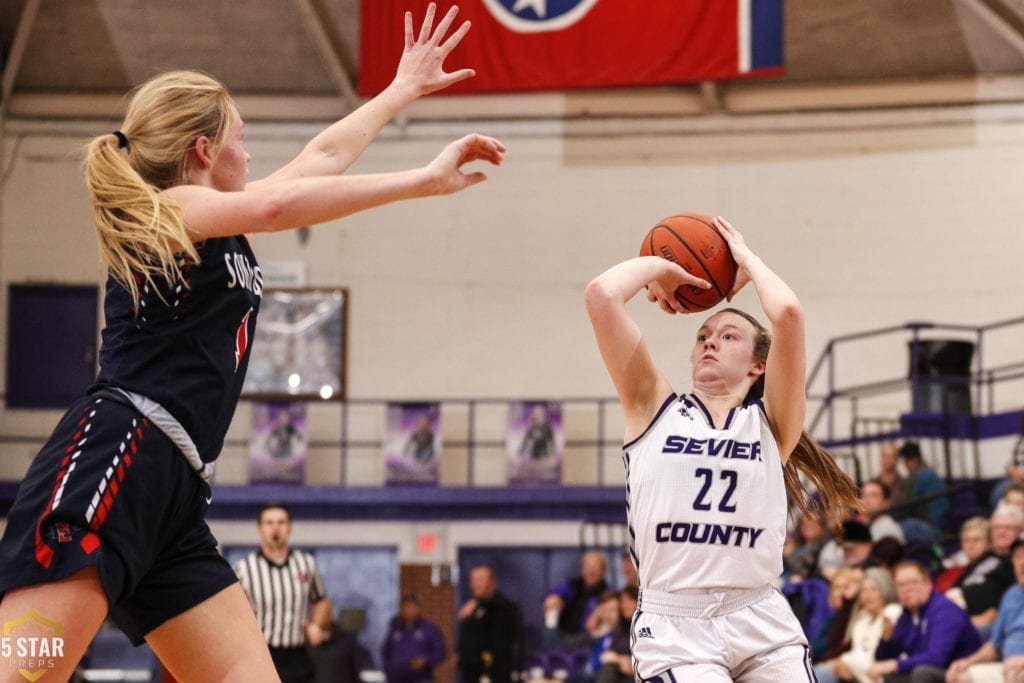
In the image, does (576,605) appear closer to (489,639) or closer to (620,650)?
(489,639)

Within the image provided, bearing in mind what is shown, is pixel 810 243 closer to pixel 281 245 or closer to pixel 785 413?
pixel 281 245

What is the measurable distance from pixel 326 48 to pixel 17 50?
13.7 feet

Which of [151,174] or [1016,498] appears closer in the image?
[151,174]

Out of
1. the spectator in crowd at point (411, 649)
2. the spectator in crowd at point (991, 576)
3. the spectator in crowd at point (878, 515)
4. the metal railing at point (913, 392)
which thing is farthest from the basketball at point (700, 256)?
the metal railing at point (913, 392)

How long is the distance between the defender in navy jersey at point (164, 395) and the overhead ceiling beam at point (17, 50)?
1485 centimetres

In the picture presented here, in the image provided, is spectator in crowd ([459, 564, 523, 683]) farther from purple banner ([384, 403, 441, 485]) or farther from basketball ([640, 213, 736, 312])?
basketball ([640, 213, 736, 312])

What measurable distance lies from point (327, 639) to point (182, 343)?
363 inches

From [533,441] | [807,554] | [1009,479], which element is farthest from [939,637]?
[533,441]

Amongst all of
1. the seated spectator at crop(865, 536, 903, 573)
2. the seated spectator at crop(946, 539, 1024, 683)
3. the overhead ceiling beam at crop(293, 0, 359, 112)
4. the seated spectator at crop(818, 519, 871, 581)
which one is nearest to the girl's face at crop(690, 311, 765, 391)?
the seated spectator at crop(946, 539, 1024, 683)

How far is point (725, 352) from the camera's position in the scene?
3896 millimetres

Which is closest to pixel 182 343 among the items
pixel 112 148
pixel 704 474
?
pixel 112 148

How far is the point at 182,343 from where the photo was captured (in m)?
2.92

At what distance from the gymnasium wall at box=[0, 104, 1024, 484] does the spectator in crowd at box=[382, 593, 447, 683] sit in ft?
11.7

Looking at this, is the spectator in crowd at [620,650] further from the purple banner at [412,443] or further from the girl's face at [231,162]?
the girl's face at [231,162]
